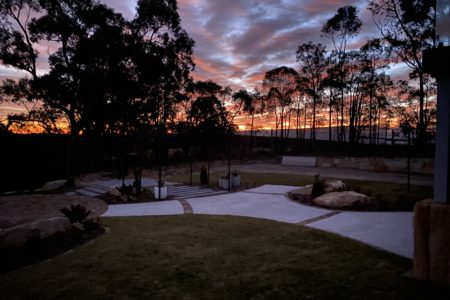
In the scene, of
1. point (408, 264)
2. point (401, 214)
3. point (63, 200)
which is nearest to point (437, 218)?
point (408, 264)

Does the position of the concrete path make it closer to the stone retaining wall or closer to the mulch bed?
the mulch bed

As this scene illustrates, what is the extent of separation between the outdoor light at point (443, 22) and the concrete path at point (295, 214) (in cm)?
373

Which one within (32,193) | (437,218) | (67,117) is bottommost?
(32,193)

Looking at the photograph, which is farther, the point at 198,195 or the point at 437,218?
the point at 198,195

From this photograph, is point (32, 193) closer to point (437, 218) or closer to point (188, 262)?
point (188, 262)

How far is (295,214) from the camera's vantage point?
365 inches

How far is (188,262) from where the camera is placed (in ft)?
17.4

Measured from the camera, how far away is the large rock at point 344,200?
9977 mm

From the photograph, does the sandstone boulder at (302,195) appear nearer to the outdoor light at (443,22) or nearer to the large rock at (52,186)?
the outdoor light at (443,22)

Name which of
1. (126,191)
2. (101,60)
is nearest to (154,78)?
(101,60)

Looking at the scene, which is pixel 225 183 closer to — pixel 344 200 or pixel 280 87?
pixel 344 200

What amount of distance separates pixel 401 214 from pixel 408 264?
4.46m

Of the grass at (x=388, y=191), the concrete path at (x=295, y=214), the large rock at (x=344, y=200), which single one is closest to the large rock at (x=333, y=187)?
the grass at (x=388, y=191)

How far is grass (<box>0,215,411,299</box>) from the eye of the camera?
4172 mm
